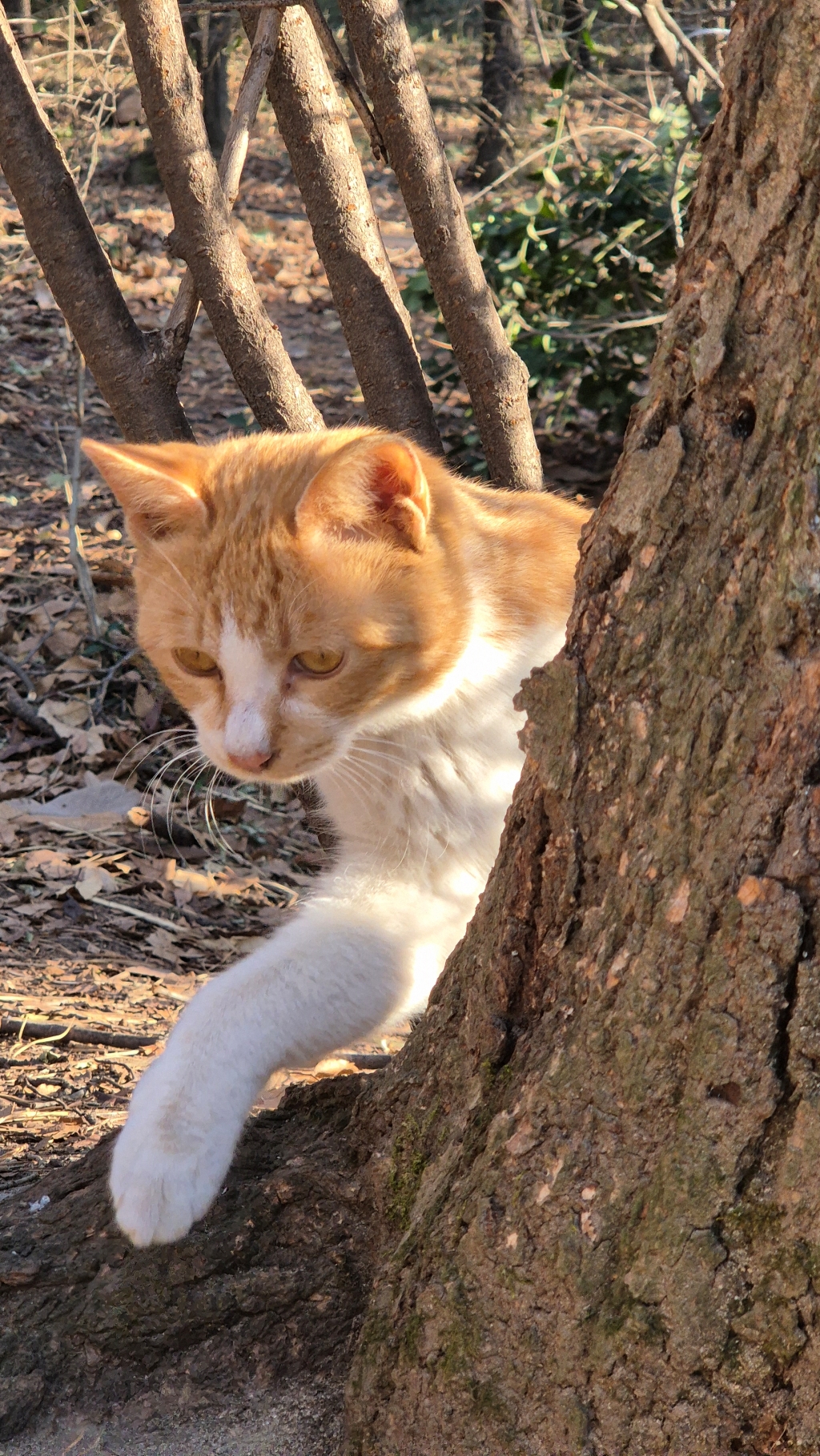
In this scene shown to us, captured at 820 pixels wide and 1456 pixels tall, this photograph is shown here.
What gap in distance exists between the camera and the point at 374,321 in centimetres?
305

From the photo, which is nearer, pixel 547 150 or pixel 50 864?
pixel 50 864

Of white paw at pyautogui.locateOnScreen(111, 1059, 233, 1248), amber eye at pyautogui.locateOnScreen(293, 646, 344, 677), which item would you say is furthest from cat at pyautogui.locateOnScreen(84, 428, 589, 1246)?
white paw at pyautogui.locateOnScreen(111, 1059, 233, 1248)

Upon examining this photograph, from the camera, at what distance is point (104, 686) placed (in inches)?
180

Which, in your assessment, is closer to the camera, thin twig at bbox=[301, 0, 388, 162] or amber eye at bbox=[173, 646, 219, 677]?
amber eye at bbox=[173, 646, 219, 677]

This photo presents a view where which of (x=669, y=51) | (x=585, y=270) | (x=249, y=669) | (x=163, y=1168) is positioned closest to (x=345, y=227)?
(x=249, y=669)

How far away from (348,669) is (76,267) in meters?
1.43

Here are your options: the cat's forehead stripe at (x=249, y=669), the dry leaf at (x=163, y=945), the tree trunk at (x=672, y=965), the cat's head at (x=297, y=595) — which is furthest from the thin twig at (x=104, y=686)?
the tree trunk at (x=672, y=965)

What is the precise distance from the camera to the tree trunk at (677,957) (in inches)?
43.5

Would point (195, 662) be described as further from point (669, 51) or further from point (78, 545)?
point (669, 51)

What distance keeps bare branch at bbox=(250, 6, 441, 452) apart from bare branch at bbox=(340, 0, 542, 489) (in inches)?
4.5

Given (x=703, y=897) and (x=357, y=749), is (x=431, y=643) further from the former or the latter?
(x=703, y=897)

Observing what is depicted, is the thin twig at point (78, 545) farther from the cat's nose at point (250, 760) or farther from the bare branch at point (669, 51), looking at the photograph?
the cat's nose at point (250, 760)

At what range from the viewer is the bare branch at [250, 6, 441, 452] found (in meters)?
2.92

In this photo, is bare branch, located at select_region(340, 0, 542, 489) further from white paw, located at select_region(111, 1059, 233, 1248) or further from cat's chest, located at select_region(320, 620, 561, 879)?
white paw, located at select_region(111, 1059, 233, 1248)
